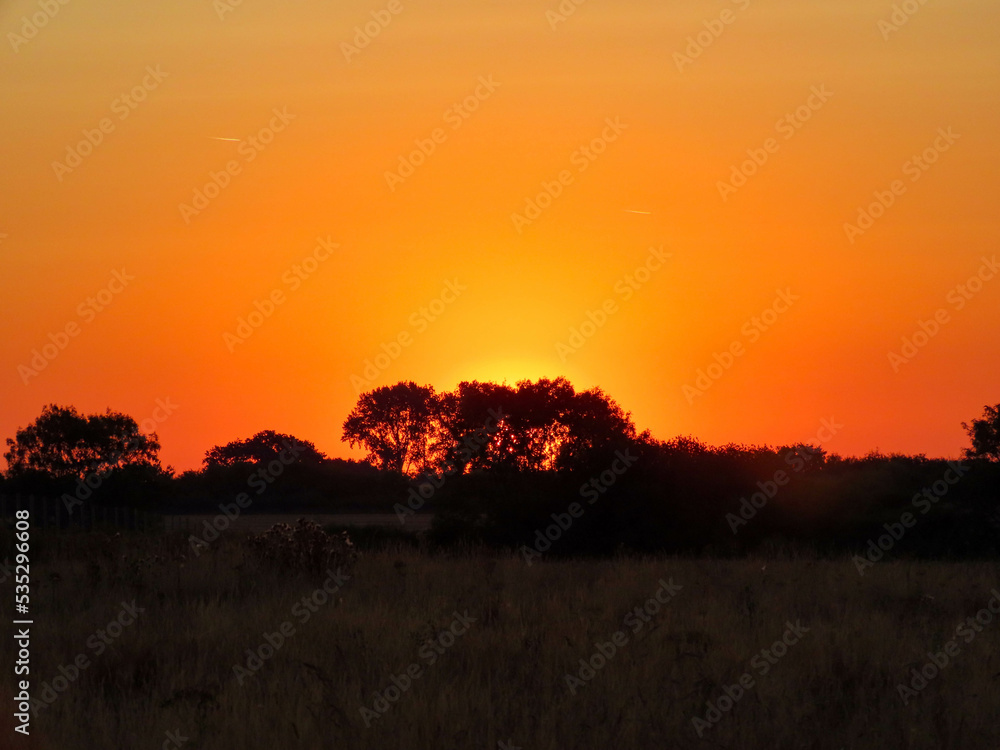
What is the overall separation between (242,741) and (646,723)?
2.76 m

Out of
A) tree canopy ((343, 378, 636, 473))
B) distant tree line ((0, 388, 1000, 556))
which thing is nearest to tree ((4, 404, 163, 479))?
distant tree line ((0, 388, 1000, 556))

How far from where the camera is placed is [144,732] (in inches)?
262

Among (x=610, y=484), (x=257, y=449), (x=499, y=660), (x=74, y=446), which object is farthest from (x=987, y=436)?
(x=257, y=449)

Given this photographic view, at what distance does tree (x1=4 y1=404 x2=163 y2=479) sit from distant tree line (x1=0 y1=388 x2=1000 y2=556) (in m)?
0.08

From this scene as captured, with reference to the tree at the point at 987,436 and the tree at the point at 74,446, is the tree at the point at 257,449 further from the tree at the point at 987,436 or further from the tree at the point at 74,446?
the tree at the point at 987,436

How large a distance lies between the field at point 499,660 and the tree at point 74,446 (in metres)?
42.9

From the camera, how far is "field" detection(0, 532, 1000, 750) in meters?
6.70

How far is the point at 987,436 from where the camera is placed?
3500cm

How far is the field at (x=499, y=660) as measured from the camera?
6.70 m

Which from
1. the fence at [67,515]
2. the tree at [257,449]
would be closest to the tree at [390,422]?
the tree at [257,449]

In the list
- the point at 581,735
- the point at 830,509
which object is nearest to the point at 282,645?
the point at 581,735

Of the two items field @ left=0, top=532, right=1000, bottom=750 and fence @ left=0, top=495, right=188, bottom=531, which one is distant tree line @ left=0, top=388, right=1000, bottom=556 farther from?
field @ left=0, top=532, right=1000, bottom=750

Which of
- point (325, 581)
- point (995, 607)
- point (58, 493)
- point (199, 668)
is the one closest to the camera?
point (199, 668)

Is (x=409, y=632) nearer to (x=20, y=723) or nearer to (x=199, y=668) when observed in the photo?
(x=199, y=668)
